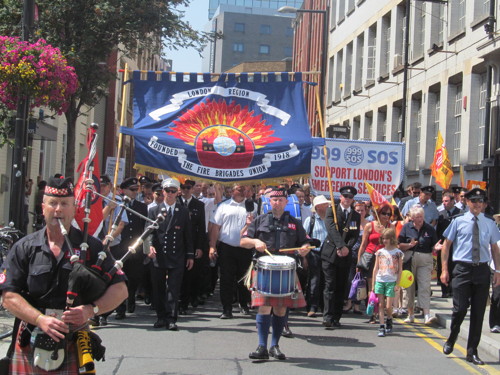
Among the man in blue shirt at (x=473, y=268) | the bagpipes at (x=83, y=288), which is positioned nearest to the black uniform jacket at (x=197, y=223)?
the man in blue shirt at (x=473, y=268)

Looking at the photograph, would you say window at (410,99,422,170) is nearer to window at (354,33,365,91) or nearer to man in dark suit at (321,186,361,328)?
window at (354,33,365,91)

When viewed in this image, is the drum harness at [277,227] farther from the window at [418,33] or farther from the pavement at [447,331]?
the window at [418,33]

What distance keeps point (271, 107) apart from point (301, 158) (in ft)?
3.28

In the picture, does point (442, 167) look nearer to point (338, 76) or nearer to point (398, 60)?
point (398, 60)

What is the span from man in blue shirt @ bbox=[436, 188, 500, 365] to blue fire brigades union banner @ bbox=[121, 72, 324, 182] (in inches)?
120

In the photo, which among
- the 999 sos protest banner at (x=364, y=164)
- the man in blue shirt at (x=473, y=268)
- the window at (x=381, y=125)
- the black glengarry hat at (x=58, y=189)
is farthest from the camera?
the window at (x=381, y=125)

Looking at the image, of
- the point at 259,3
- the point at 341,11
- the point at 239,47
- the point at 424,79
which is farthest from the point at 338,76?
the point at 259,3

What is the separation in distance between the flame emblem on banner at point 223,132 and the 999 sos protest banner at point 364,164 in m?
2.97

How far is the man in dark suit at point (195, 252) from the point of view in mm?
11961

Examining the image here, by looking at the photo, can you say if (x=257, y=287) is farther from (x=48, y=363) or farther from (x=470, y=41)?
(x=470, y=41)

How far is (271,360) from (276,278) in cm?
90

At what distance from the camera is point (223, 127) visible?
11.6 meters

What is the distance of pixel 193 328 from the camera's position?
10344 mm

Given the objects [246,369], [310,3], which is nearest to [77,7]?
[246,369]
